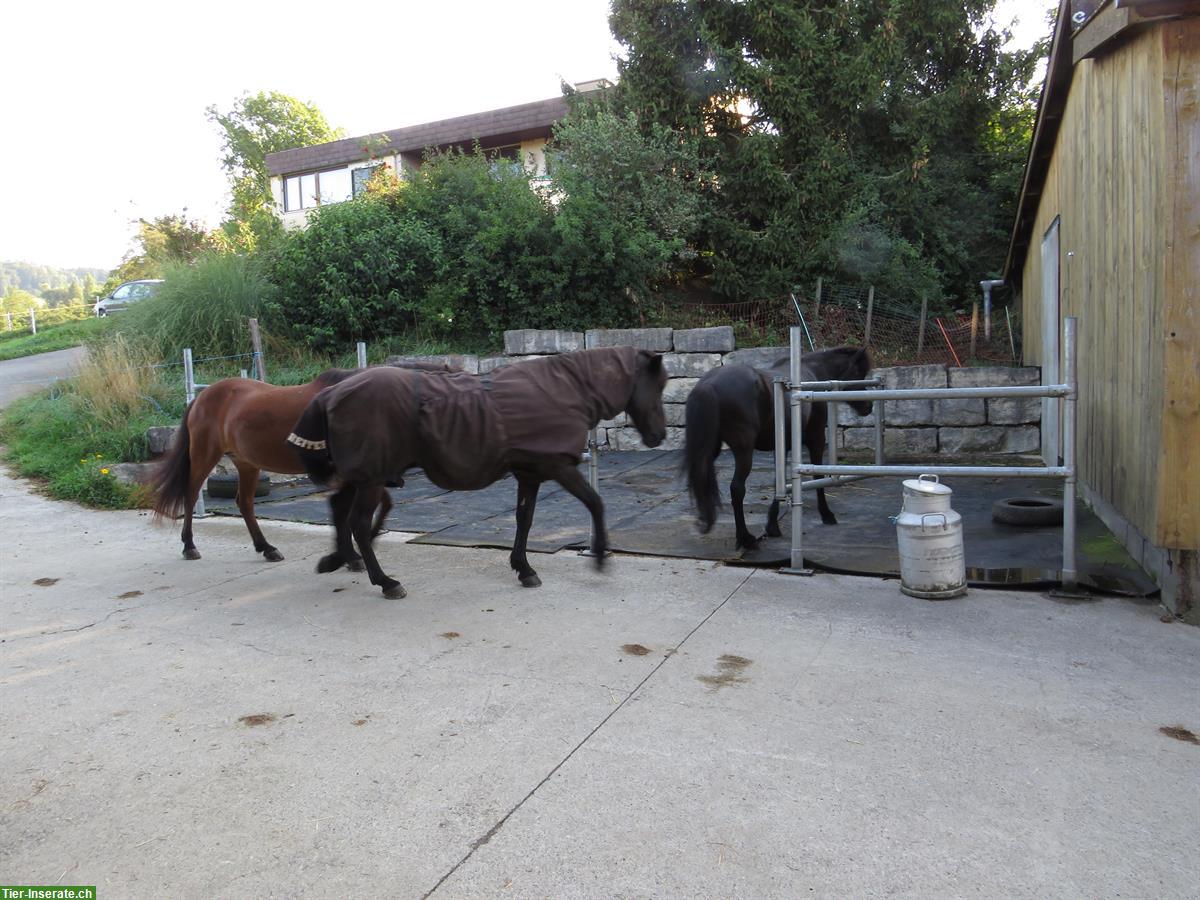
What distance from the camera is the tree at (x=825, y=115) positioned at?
13125 millimetres

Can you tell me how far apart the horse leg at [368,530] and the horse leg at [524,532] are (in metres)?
0.74

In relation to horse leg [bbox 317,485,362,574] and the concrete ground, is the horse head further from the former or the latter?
horse leg [bbox 317,485,362,574]

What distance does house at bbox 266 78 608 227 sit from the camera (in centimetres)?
2166

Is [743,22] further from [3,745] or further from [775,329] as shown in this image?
[3,745]

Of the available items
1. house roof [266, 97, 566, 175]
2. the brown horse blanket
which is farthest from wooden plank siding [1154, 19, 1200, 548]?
house roof [266, 97, 566, 175]

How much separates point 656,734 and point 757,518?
4083mm

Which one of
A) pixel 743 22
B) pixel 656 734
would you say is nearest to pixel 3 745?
pixel 656 734

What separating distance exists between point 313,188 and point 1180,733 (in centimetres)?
2876

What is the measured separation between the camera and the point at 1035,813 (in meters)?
2.44

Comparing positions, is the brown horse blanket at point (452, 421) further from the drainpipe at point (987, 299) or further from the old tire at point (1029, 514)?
the drainpipe at point (987, 299)

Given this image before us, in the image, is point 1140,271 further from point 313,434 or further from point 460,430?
point 313,434

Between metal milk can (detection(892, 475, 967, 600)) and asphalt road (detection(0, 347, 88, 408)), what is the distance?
11.6 m

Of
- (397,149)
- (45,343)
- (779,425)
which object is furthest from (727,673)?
(45,343)

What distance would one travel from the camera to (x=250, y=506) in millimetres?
6176
